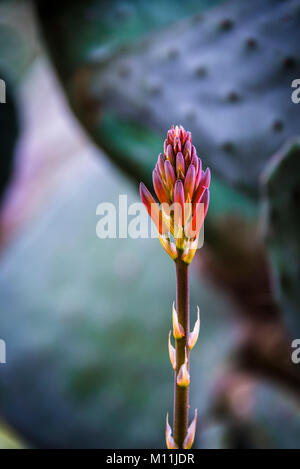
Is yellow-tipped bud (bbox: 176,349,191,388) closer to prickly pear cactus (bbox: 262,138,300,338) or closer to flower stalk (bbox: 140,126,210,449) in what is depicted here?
flower stalk (bbox: 140,126,210,449)

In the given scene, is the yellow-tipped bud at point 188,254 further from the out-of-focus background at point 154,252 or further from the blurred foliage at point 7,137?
the blurred foliage at point 7,137

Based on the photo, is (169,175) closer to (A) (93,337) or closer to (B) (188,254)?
(B) (188,254)

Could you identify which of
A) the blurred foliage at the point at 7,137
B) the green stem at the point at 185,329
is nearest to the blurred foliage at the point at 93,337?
the blurred foliage at the point at 7,137

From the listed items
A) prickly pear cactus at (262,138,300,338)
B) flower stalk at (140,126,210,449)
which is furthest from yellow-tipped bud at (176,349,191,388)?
prickly pear cactus at (262,138,300,338)

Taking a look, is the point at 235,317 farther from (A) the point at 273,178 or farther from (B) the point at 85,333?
(A) the point at 273,178

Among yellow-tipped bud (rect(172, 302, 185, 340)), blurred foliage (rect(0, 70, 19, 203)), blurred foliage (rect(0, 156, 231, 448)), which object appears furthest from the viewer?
blurred foliage (rect(0, 70, 19, 203))
